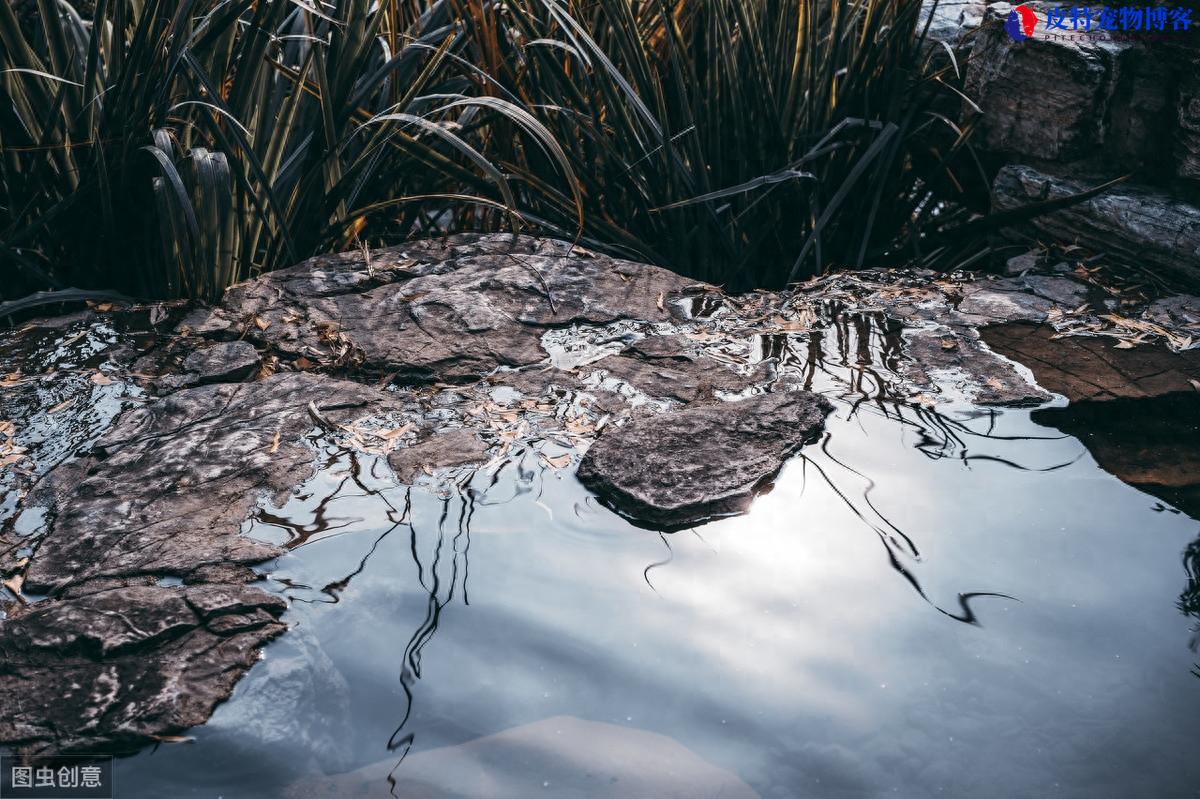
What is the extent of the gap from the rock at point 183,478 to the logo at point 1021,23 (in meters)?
1.84

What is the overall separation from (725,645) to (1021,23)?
1.95 m

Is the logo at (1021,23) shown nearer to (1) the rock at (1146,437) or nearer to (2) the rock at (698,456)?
(1) the rock at (1146,437)

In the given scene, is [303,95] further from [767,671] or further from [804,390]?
[767,671]

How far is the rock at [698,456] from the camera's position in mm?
1443

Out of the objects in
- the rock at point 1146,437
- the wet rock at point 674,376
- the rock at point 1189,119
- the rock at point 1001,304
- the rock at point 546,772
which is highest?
the rock at point 1189,119

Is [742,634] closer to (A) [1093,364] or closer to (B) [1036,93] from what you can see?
(A) [1093,364]

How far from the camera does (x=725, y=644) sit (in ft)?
3.98

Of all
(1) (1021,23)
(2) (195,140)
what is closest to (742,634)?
(2) (195,140)

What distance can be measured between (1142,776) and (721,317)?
123 cm

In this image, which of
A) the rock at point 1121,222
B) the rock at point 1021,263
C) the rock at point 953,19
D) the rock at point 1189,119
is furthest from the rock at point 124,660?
the rock at point 953,19

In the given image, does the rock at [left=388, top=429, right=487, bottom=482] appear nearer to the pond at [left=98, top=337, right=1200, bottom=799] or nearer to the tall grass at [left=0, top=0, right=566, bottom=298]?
the pond at [left=98, top=337, right=1200, bottom=799]

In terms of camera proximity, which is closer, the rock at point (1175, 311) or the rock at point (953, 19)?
the rock at point (1175, 311)

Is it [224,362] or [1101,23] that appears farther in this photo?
[1101,23]

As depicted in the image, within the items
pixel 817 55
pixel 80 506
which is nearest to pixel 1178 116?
pixel 817 55
